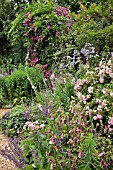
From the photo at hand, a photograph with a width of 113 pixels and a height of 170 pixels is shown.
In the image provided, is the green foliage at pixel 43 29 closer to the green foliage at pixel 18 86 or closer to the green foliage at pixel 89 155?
the green foliage at pixel 18 86

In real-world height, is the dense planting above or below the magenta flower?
above

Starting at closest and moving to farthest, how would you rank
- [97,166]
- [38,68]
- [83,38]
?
Result: [97,166]
[83,38]
[38,68]

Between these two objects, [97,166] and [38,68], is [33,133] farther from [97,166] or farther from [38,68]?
[38,68]

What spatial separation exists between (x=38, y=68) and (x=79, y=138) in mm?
4166

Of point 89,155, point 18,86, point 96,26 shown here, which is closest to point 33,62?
point 18,86

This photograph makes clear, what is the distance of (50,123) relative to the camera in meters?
2.57

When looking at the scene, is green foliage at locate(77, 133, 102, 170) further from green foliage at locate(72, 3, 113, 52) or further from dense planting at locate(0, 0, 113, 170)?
green foliage at locate(72, 3, 113, 52)

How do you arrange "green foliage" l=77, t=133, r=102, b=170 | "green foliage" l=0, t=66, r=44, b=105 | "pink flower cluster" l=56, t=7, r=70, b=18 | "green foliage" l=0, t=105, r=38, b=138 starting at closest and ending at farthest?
"green foliage" l=77, t=133, r=102, b=170 → "green foliage" l=0, t=105, r=38, b=138 → "green foliage" l=0, t=66, r=44, b=105 → "pink flower cluster" l=56, t=7, r=70, b=18

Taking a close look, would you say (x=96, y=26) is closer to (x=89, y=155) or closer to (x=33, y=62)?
(x=33, y=62)

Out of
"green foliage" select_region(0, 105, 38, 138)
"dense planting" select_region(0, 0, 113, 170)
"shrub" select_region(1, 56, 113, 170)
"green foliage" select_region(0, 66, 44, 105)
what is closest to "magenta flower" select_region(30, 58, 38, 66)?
"dense planting" select_region(0, 0, 113, 170)

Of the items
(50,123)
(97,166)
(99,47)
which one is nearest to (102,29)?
(99,47)

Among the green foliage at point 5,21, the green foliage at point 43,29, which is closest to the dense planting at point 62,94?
the green foliage at point 43,29

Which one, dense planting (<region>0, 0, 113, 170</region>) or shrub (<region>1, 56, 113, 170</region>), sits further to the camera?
dense planting (<region>0, 0, 113, 170</region>)

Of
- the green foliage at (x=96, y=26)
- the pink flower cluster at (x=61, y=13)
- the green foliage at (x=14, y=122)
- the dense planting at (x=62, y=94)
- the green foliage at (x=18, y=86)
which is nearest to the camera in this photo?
the dense planting at (x=62, y=94)
